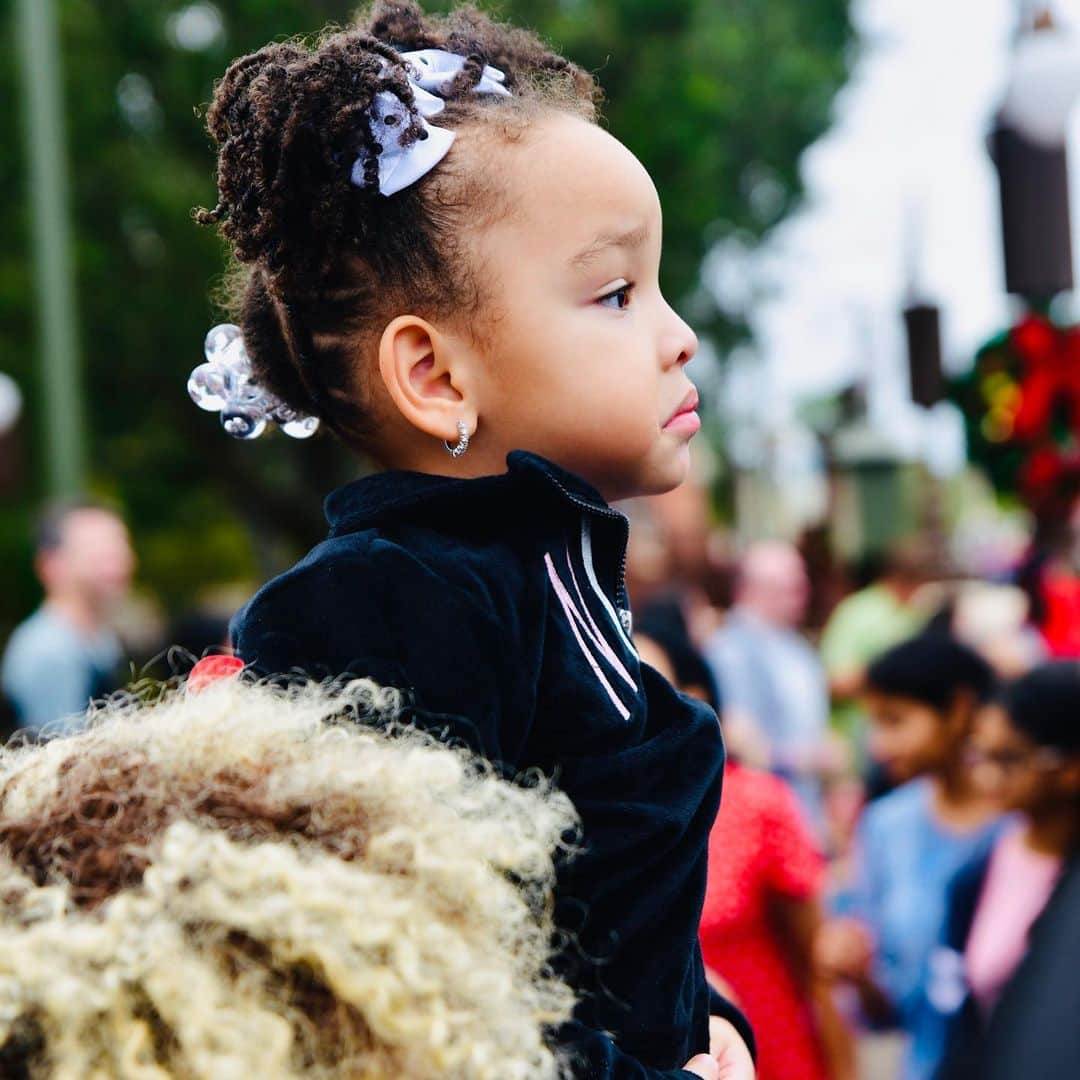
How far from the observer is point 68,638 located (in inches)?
242

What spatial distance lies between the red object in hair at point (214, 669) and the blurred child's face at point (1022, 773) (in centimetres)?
286

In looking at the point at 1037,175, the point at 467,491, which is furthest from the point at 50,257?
the point at 467,491

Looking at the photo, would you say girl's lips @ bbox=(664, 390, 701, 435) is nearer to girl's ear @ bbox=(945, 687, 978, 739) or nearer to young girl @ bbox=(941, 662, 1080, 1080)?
young girl @ bbox=(941, 662, 1080, 1080)

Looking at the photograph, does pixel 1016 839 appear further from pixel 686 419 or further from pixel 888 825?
pixel 686 419

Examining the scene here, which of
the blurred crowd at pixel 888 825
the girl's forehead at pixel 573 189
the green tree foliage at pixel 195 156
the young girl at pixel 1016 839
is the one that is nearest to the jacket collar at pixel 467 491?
the girl's forehead at pixel 573 189

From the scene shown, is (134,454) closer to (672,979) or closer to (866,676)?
(866,676)

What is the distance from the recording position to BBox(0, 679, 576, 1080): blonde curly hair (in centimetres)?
107

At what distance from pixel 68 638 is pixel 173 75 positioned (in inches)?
417

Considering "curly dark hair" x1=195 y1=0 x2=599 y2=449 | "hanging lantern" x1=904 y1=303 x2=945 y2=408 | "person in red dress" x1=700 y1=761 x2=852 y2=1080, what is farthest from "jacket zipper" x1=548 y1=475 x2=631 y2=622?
"hanging lantern" x1=904 y1=303 x2=945 y2=408

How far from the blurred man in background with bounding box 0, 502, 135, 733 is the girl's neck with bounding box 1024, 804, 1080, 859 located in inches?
139

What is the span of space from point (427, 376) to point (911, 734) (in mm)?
3675

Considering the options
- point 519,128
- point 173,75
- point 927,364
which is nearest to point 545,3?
point 173,75

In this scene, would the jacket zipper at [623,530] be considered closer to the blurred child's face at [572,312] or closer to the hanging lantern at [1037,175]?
the blurred child's face at [572,312]

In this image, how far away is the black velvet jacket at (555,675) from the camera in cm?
145
